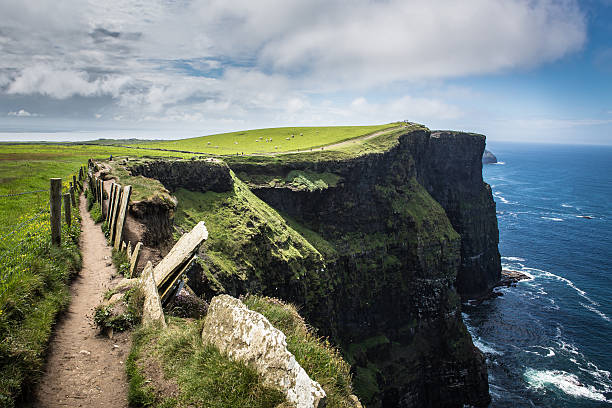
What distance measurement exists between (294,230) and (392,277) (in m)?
20.1

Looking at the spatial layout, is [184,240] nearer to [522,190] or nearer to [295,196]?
[295,196]

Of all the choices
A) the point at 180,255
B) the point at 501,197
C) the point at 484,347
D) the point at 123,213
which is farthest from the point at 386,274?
the point at 501,197

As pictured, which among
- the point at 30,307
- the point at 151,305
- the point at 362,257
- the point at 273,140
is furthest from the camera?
the point at 273,140

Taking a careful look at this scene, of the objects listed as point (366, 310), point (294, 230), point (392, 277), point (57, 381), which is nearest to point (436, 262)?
point (392, 277)

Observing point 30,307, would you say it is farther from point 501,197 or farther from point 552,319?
point 501,197

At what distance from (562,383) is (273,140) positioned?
7425 cm

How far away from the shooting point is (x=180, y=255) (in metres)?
11.9

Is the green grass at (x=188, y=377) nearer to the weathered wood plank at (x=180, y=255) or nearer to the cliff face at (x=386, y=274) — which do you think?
the weathered wood plank at (x=180, y=255)

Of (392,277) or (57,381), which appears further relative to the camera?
(392,277)

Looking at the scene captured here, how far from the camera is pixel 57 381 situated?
7.46 m

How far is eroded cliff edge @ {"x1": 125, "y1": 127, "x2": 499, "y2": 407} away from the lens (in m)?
43.9

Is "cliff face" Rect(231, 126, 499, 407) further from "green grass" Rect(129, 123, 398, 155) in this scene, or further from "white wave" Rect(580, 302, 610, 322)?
"white wave" Rect(580, 302, 610, 322)

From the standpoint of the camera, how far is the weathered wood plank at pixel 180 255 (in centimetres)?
1135

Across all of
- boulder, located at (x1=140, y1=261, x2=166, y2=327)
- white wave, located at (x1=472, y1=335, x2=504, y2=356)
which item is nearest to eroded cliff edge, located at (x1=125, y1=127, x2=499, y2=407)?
white wave, located at (x1=472, y1=335, x2=504, y2=356)
